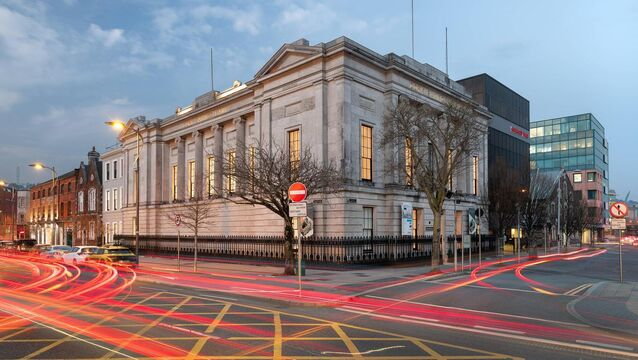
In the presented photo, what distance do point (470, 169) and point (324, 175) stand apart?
941 inches

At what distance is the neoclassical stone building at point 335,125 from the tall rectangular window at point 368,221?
77 millimetres

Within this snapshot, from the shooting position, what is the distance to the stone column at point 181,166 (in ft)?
160

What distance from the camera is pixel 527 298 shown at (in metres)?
15.3

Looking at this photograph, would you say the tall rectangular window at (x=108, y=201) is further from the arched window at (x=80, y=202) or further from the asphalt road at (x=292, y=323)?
the asphalt road at (x=292, y=323)

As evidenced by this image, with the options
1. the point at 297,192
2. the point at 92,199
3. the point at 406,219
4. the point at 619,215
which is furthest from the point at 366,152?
the point at 92,199

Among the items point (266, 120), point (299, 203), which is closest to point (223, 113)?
point (266, 120)

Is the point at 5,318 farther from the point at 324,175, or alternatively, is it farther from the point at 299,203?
the point at 324,175

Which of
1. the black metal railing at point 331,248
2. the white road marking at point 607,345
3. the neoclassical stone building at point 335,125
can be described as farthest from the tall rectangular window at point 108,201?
the white road marking at point 607,345

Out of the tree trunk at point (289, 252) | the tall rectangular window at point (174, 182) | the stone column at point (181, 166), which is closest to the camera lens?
the tree trunk at point (289, 252)

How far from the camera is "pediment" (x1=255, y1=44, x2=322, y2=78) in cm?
3206

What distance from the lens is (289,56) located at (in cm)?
3397

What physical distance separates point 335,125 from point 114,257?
15635 millimetres

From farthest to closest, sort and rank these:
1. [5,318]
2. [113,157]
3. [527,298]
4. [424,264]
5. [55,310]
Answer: [113,157] → [424,264] → [527,298] → [55,310] → [5,318]

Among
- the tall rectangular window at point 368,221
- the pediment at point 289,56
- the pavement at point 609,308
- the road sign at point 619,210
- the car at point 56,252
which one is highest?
the pediment at point 289,56
